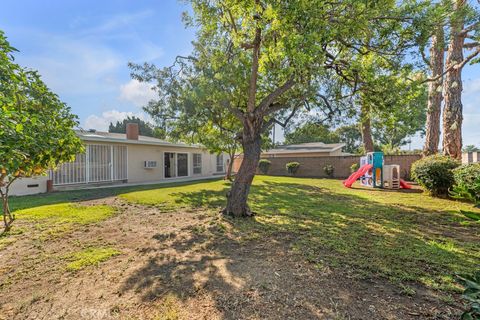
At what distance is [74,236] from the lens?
5.04 metres

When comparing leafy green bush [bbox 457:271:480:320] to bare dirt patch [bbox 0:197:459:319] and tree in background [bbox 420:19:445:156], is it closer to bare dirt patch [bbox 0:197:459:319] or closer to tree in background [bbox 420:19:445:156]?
bare dirt patch [bbox 0:197:459:319]

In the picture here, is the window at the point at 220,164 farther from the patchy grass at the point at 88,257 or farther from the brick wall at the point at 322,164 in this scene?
the patchy grass at the point at 88,257

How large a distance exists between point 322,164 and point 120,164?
51.3 feet

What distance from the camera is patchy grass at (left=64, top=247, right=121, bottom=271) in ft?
12.1

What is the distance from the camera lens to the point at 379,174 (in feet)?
42.3

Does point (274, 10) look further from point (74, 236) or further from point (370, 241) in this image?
point (74, 236)

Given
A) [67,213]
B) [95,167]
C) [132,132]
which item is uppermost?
[132,132]

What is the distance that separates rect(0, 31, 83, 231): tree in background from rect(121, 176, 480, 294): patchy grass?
11.6ft

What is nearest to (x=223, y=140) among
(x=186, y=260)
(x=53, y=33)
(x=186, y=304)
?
(x=53, y=33)

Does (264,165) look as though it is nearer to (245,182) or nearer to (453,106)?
(453,106)

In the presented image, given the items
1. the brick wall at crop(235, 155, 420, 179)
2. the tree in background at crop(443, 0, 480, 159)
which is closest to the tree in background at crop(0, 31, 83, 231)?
the tree in background at crop(443, 0, 480, 159)

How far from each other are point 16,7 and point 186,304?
6950 millimetres

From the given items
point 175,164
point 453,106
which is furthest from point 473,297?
point 175,164

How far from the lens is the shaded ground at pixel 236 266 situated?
2586mm
